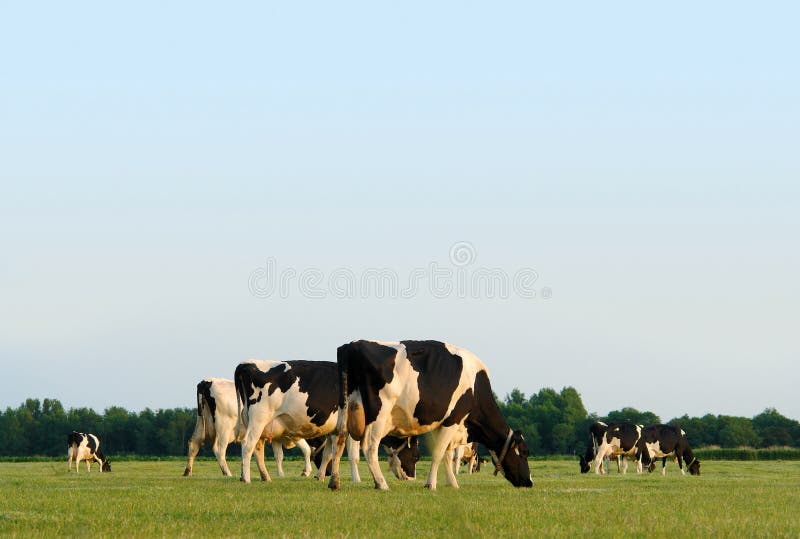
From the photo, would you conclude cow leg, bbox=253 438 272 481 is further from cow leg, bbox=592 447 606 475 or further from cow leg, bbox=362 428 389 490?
cow leg, bbox=592 447 606 475

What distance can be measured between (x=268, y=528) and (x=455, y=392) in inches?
388

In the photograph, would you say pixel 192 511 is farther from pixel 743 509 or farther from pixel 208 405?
pixel 208 405

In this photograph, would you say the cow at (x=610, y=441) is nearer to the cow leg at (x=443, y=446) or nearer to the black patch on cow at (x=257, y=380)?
the black patch on cow at (x=257, y=380)

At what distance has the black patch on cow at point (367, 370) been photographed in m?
20.3

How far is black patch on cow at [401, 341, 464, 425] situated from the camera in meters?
20.6

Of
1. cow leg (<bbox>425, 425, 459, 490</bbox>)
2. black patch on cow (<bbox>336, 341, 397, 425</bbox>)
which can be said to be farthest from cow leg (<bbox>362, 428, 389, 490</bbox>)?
cow leg (<bbox>425, 425, 459, 490</bbox>)

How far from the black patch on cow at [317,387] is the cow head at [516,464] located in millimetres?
5463

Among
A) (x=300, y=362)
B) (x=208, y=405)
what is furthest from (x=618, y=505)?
(x=208, y=405)

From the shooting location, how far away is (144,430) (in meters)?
131

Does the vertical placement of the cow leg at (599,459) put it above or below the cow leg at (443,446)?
below

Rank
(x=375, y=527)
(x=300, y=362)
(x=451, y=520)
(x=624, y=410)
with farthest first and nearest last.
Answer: (x=624, y=410), (x=300, y=362), (x=451, y=520), (x=375, y=527)

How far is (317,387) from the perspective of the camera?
25547 millimetres

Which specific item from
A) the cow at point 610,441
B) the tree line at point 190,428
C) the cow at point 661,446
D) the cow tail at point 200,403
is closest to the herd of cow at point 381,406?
the cow tail at point 200,403

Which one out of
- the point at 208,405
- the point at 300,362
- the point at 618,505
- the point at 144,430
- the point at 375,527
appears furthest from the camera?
the point at 144,430
